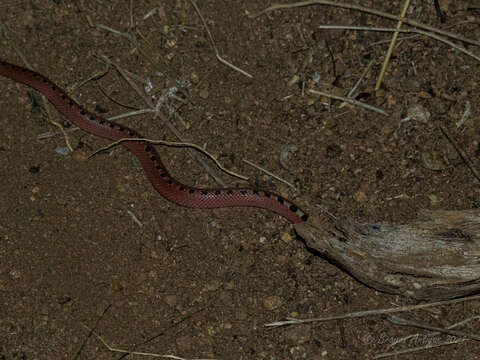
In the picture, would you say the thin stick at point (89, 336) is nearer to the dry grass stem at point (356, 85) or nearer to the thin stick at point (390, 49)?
the dry grass stem at point (356, 85)

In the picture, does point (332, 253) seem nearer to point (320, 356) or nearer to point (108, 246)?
point (320, 356)

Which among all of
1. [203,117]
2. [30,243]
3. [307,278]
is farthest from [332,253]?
[30,243]

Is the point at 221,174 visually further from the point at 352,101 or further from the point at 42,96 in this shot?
the point at 42,96

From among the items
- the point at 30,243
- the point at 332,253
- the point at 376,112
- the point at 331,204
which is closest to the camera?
the point at 332,253

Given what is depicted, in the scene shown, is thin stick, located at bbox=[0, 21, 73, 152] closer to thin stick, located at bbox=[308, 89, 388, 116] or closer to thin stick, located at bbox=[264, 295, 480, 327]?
thin stick, located at bbox=[308, 89, 388, 116]

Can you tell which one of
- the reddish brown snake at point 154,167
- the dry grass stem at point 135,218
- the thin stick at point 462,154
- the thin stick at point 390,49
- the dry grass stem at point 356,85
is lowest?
the dry grass stem at point 135,218

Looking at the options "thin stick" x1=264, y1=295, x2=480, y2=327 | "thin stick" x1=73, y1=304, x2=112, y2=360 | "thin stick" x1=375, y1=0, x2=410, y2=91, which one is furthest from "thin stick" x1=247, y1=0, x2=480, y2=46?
"thin stick" x1=73, y1=304, x2=112, y2=360

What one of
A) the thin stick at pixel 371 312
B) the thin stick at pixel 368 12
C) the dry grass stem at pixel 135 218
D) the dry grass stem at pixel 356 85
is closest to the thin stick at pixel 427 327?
the thin stick at pixel 371 312
